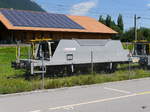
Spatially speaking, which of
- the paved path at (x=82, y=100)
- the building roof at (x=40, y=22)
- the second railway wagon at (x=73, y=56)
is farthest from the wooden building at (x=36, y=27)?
the paved path at (x=82, y=100)

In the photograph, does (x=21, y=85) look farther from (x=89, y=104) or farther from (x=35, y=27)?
(x=35, y=27)

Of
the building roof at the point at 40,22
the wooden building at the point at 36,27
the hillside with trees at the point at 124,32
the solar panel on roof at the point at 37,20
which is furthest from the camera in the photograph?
the hillside with trees at the point at 124,32

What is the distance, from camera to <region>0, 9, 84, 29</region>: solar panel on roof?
4131 centimetres

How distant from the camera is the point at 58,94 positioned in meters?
10.7

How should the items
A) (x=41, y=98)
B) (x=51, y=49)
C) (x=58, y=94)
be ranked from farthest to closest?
(x=51, y=49) → (x=58, y=94) → (x=41, y=98)

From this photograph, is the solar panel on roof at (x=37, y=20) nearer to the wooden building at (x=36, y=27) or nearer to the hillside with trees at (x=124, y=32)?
the wooden building at (x=36, y=27)

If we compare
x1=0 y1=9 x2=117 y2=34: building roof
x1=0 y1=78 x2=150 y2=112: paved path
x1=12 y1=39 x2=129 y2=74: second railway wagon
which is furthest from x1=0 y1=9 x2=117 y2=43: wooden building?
x1=0 y1=78 x2=150 y2=112: paved path

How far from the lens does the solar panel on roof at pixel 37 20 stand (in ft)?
136

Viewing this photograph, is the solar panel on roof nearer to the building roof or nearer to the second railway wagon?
the building roof

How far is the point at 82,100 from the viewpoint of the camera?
31.1 ft

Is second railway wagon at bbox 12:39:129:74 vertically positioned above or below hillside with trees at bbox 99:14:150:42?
below

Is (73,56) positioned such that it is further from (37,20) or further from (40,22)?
(37,20)

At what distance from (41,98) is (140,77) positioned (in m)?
7.82

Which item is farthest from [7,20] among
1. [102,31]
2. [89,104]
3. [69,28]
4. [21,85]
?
[89,104]
